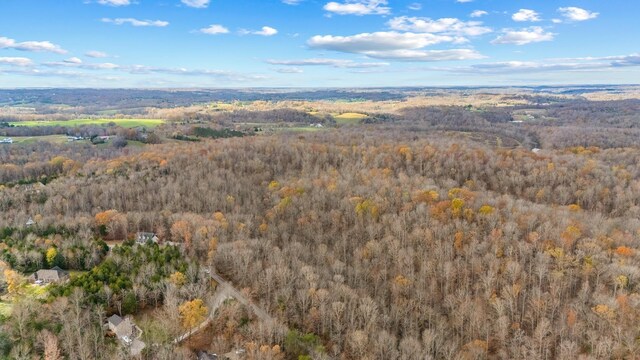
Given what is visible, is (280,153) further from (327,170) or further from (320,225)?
(320,225)

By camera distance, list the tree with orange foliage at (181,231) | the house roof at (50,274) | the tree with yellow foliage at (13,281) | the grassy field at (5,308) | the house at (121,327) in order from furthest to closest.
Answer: the tree with orange foliage at (181,231)
the house roof at (50,274)
the tree with yellow foliage at (13,281)
the grassy field at (5,308)
the house at (121,327)

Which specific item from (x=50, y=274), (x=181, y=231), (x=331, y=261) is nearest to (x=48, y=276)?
(x=50, y=274)

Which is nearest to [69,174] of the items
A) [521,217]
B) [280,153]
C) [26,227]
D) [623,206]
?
[26,227]

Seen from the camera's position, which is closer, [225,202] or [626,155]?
[225,202]

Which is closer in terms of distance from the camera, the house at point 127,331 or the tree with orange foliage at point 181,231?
the house at point 127,331

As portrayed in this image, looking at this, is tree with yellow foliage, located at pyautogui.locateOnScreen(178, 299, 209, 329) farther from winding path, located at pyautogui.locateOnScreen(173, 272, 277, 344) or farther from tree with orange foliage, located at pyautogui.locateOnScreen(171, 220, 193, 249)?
tree with orange foliage, located at pyautogui.locateOnScreen(171, 220, 193, 249)

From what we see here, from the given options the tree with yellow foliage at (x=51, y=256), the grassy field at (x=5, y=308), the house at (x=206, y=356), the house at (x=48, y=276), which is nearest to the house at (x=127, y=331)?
the house at (x=206, y=356)

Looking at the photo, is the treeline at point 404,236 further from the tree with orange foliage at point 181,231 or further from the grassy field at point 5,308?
the grassy field at point 5,308
